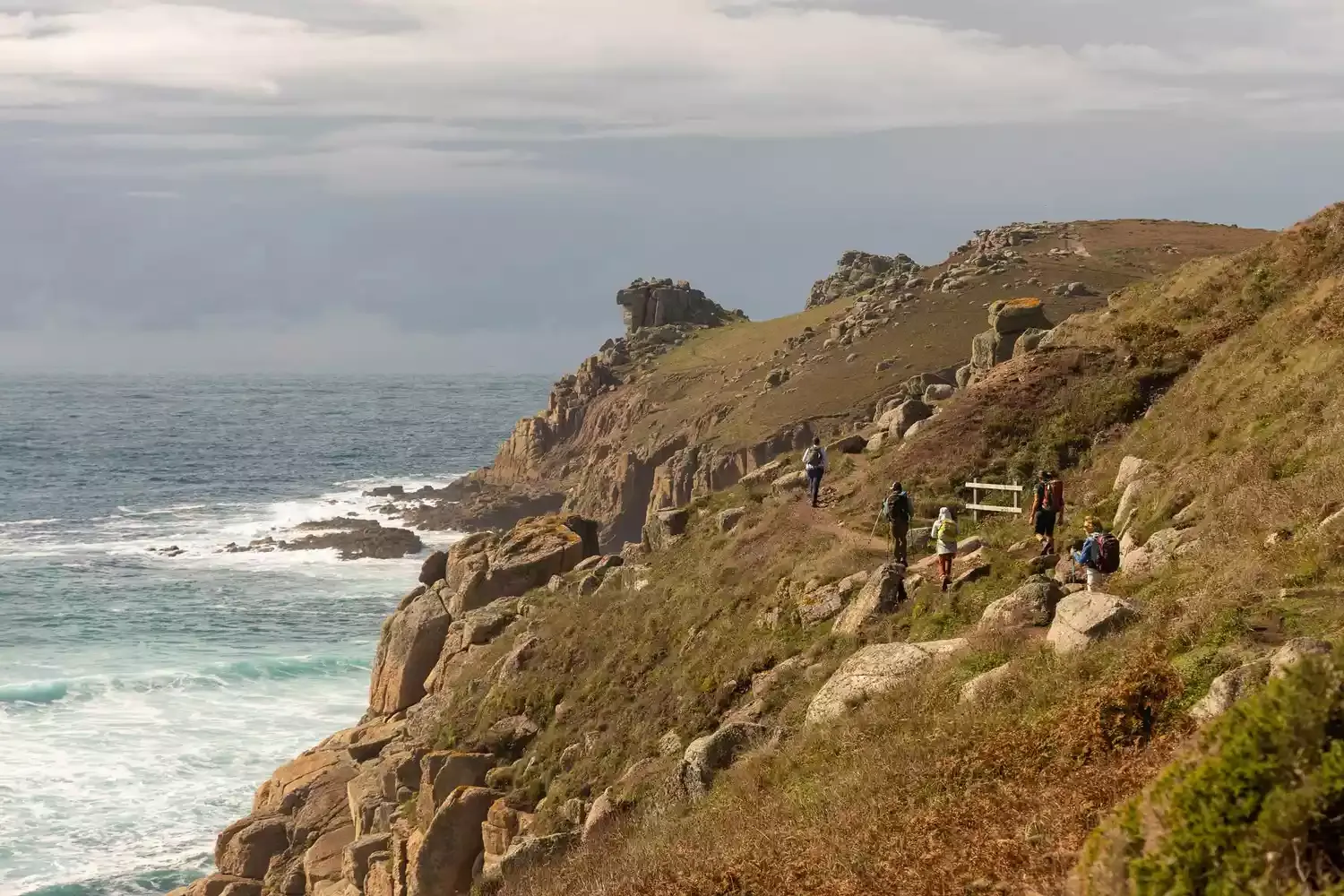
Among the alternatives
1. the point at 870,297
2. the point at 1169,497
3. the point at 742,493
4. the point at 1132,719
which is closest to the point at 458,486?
the point at 870,297

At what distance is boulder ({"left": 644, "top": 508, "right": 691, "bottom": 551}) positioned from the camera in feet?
98.7

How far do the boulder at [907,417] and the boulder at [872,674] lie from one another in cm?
1493

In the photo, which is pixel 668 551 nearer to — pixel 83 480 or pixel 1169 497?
pixel 1169 497

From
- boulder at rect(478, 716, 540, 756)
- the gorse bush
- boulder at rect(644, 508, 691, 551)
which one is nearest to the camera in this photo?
the gorse bush

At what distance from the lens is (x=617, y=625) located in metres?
24.6

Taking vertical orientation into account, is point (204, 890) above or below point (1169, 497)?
below

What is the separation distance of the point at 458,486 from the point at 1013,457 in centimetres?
6278

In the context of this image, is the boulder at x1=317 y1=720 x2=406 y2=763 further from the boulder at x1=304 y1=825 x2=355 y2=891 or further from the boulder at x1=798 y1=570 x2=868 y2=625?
the boulder at x1=798 y1=570 x2=868 y2=625

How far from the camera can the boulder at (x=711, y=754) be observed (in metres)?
15.1

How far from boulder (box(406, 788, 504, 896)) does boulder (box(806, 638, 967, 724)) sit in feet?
18.9

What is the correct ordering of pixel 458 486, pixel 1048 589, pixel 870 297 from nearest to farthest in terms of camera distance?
pixel 1048 589 < pixel 870 297 < pixel 458 486

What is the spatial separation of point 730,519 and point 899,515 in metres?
8.50

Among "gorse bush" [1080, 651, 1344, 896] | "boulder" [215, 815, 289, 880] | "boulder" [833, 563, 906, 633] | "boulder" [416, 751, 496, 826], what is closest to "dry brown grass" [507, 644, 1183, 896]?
"gorse bush" [1080, 651, 1344, 896]

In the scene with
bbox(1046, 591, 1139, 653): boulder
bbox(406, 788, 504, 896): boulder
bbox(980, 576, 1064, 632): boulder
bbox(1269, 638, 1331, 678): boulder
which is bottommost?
bbox(406, 788, 504, 896): boulder
